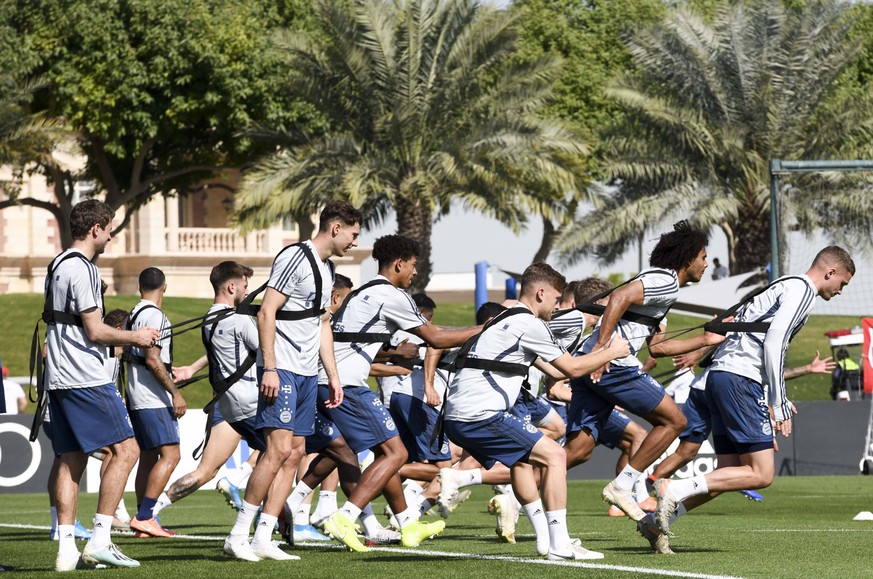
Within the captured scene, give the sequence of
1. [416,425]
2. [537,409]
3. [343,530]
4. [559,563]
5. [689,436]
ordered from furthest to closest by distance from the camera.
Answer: [537,409]
[689,436]
[416,425]
[343,530]
[559,563]

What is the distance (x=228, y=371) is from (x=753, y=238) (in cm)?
2593

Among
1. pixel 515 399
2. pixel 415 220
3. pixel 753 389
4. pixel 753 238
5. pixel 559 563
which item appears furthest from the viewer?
pixel 753 238

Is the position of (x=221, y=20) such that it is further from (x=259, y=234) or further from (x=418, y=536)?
(x=418, y=536)

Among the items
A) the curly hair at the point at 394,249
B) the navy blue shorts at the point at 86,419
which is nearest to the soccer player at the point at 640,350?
the curly hair at the point at 394,249

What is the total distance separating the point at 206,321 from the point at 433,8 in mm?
21964

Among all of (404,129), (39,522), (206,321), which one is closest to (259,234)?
(404,129)

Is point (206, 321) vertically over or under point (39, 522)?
over

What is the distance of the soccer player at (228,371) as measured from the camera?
396 inches

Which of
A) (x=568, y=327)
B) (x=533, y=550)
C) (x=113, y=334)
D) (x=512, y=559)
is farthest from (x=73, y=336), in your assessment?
(x=568, y=327)

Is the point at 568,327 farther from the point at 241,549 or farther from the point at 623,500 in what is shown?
the point at 241,549

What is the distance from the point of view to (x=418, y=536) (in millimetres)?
9898

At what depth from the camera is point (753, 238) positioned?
3519 cm

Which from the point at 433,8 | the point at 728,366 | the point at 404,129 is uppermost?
the point at 433,8

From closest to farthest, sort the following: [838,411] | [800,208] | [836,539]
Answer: [836,539]
[838,411]
[800,208]
